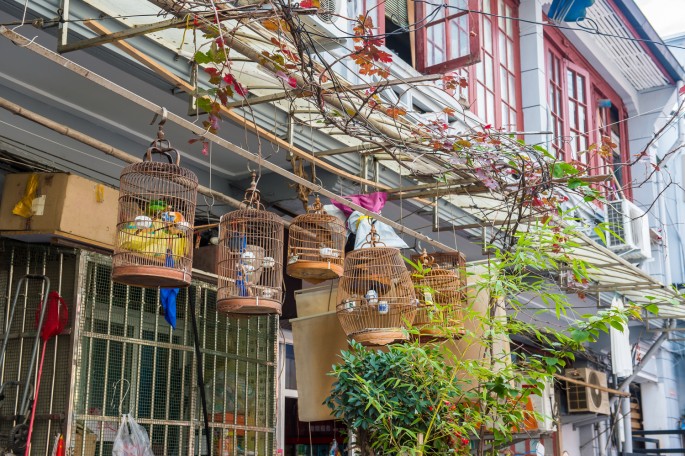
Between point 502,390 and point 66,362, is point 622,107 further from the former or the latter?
point 66,362

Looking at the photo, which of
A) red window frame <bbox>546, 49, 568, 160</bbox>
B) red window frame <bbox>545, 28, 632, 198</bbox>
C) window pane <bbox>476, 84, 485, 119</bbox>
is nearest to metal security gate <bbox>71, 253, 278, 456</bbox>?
window pane <bbox>476, 84, 485, 119</bbox>

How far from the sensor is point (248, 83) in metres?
5.55

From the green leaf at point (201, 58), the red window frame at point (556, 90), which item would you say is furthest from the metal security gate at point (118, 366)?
the red window frame at point (556, 90)

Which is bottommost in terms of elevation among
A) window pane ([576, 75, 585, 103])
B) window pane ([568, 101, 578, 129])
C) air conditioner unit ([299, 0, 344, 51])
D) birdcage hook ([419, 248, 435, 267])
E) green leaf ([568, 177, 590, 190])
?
birdcage hook ([419, 248, 435, 267])

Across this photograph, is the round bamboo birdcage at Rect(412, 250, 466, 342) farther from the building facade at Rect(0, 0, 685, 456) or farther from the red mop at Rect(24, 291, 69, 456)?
the red mop at Rect(24, 291, 69, 456)

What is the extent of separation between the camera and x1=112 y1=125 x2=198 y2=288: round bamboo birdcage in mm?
4258

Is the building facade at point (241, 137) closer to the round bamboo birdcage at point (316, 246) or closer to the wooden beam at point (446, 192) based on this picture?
the wooden beam at point (446, 192)

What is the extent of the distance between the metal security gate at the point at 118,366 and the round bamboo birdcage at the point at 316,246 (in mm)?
937

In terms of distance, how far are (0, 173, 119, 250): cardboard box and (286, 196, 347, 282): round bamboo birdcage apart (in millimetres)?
1241

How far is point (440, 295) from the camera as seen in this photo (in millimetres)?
6238

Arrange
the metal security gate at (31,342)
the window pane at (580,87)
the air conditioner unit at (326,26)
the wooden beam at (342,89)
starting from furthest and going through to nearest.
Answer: the window pane at (580,87) < the metal security gate at (31,342) < the air conditioner unit at (326,26) < the wooden beam at (342,89)

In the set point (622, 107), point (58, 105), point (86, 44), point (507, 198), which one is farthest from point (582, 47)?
point (86, 44)

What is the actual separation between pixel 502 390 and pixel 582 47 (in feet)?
28.9

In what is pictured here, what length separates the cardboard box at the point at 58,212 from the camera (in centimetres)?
548
